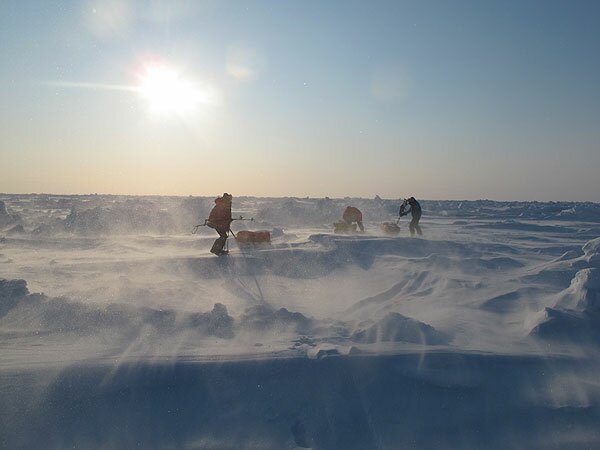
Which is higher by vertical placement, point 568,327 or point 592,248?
point 592,248

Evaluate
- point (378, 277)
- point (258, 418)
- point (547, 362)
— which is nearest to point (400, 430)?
point (258, 418)

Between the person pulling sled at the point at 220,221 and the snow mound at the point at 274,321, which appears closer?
the snow mound at the point at 274,321

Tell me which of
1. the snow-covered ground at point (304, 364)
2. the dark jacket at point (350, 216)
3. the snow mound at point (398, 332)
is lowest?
the snow-covered ground at point (304, 364)

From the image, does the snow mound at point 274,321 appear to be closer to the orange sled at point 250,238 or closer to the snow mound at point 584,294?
the snow mound at point 584,294

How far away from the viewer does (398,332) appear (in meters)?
4.53

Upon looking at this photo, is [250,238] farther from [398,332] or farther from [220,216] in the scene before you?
[398,332]

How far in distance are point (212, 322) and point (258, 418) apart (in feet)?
6.08

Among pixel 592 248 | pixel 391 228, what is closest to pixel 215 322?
pixel 592 248

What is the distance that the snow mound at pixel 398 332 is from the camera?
173 inches

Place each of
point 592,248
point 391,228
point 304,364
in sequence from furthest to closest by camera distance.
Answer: point 391,228
point 592,248
point 304,364

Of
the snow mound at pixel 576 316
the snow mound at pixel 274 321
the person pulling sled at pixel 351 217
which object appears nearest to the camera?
the snow mound at pixel 576 316

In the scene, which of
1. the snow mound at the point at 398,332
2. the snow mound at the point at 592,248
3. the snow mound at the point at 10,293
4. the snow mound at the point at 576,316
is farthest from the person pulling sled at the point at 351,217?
the snow mound at the point at 10,293

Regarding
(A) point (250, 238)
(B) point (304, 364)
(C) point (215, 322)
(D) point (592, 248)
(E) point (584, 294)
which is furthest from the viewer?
(A) point (250, 238)

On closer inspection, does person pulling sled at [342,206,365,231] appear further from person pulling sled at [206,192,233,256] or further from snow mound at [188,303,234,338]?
snow mound at [188,303,234,338]
